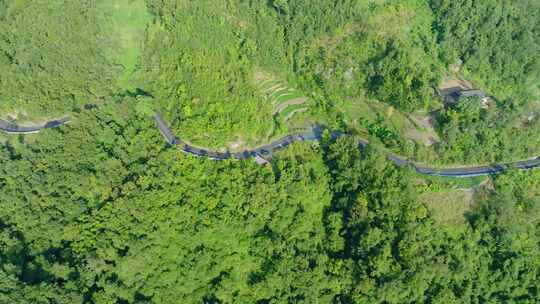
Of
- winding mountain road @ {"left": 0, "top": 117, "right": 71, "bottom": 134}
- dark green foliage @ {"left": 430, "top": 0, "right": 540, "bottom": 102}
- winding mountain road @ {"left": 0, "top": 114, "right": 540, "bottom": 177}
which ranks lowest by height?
winding mountain road @ {"left": 0, "top": 117, "right": 71, "bottom": 134}

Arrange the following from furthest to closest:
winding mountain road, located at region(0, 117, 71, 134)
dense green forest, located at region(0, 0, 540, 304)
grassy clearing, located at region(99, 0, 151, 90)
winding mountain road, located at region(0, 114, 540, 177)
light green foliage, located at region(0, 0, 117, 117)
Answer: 1. grassy clearing, located at region(99, 0, 151, 90)
2. light green foliage, located at region(0, 0, 117, 117)
3. winding mountain road, located at region(0, 117, 71, 134)
4. winding mountain road, located at region(0, 114, 540, 177)
5. dense green forest, located at region(0, 0, 540, 304)

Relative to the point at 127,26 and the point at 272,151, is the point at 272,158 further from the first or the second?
the point at 127,26

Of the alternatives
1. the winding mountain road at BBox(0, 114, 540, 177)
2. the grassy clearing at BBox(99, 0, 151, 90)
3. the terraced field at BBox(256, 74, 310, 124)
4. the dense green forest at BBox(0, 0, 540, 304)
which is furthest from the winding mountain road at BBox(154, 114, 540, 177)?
the grassy clearing at BBox(99, 0, 151, 90)

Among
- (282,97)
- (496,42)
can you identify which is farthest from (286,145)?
(496,42)

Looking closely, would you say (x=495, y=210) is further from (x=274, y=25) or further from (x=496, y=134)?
(x=274, y=25)

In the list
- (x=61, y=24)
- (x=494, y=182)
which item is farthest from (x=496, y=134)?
(x=61, y=24)

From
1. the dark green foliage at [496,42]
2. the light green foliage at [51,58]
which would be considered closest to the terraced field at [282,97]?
the light green foliage at [51,58]

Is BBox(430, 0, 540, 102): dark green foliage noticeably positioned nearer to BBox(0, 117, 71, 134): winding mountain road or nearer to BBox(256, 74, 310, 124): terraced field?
BBox(256, 74, 310, 124): terraced field
